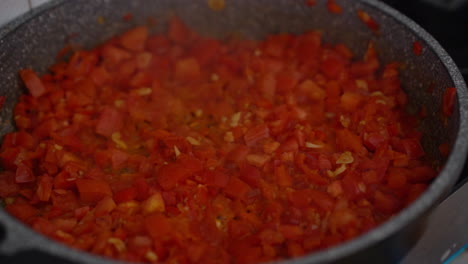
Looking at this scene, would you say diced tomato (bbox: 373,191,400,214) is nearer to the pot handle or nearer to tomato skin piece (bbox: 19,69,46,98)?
the pot handle

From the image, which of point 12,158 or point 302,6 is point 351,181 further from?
point 12,158

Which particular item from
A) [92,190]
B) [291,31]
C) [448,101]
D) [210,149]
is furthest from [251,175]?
[291,31]

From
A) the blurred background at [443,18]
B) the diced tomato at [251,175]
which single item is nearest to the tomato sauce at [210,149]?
the diced tomato at [251,175]

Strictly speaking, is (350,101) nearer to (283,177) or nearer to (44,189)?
(283,177)

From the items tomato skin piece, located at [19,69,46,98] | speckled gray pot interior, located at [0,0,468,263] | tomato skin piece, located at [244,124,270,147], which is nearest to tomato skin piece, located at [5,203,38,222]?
speckled gray pot interior, located at [0,0,468,263]

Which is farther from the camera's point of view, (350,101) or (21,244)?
(350,101)

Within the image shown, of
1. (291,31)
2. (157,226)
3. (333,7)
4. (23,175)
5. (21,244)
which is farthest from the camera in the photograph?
(291,31)

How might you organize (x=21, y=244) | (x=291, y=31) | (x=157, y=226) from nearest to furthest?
(x=21, y=244) < (x=157, y=226) < (x=291, y=31)
